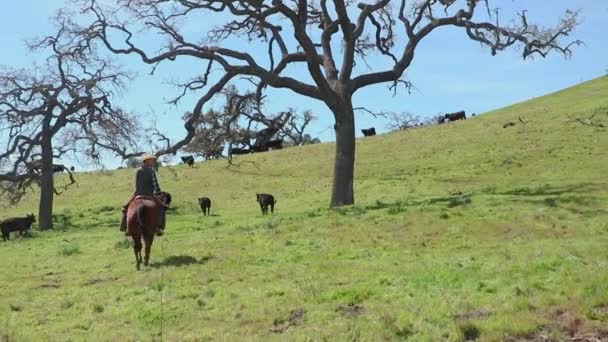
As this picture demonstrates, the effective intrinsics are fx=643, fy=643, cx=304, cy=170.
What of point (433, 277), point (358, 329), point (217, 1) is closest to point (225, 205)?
point (217, 1)

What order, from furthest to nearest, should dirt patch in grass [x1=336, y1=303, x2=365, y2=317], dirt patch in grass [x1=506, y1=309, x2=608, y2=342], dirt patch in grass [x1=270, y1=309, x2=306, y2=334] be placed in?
dirt patch in grass [x1=336, y1=303, x2=365, y2=317], dirt patch in grass [x1=270, y1=309, x2=306, y2=334], dirt patch in grass [x1=506, y1=309, x2=608, y2=342]

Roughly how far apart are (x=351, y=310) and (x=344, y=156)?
15.5 metres

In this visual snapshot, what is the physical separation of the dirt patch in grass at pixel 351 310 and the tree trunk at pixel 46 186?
25671 millimetres

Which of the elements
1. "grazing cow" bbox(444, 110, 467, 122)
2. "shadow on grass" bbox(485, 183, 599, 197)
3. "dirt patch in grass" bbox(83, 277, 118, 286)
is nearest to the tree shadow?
"shadow on grass" bbox(485, 183, 599, 197)

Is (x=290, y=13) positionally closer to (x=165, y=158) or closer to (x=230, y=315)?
(x=165, y=158)

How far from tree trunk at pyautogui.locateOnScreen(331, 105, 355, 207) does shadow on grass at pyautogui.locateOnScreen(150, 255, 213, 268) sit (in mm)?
10109

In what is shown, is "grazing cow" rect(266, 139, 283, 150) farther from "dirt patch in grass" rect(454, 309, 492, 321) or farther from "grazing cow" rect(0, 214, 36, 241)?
"dirt patch in grass" rect(454, 309, 492, 321)

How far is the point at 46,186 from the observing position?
32.0m

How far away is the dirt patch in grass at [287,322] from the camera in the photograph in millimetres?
8031

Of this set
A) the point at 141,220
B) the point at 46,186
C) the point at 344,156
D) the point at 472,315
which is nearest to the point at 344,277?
the point at 472,315

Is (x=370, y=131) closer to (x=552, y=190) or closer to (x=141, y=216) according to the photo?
(x=552, y=190)

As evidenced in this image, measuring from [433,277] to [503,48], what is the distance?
696 inches

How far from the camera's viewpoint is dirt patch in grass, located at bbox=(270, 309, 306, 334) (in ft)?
26.3

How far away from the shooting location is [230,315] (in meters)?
9.01
